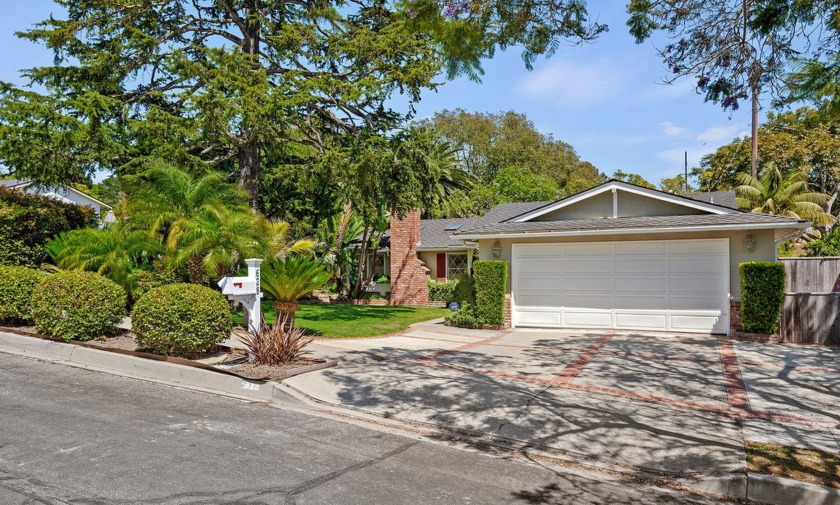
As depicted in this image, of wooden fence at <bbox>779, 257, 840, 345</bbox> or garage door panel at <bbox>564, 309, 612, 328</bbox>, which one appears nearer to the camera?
wooden fence at <bbox>779, 257, 840, 345</bbox>

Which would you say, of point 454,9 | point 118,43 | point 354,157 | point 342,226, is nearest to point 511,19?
point 454,9

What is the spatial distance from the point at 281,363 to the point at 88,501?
4825 mm

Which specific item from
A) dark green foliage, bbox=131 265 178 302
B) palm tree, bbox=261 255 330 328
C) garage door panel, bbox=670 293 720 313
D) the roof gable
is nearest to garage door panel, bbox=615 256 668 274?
garage door panel, bbox=670 293 720 313

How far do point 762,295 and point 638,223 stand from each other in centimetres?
314

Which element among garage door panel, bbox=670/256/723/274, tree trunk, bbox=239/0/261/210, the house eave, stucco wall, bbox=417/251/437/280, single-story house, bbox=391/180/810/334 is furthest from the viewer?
stucco wall, bbox=417/251/437/280

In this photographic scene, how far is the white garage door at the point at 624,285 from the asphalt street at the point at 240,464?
31.7ft

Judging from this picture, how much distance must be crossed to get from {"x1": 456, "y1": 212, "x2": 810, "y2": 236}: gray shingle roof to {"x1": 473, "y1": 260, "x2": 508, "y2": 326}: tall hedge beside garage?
928 mm

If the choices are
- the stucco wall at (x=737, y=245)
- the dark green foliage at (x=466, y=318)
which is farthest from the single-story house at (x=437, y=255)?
the stucco wall at (x=737, y=245)

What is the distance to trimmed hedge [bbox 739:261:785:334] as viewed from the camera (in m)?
12.2

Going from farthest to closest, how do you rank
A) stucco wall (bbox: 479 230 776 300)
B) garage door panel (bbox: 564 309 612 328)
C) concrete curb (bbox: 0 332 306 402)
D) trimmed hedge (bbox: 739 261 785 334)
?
garage door panel (bbox: 564 309 612 328) < stucco wall (bbox: 479 230 776 300) < trimmed hedge (bbox: 739 261 785 334) < concrete curb (bbox: 0 332 306 402)

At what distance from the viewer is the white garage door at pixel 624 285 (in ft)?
43.8

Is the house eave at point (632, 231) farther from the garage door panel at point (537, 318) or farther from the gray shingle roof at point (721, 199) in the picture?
the gray shingle roof at point (721, 199)

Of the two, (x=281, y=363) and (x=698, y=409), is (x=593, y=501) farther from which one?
(x=281, y=363)

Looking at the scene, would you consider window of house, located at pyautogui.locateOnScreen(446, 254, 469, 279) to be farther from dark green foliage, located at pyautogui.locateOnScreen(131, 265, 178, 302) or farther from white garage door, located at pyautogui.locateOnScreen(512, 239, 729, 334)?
dark green foliage, located at pyautogui.locateOnScreen(131, 265, 178, 302)
